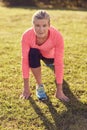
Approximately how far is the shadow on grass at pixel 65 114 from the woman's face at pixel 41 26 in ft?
2.90

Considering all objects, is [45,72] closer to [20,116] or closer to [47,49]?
[47,49]

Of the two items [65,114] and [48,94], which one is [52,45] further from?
[65,114]

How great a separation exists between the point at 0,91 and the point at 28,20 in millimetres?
6047

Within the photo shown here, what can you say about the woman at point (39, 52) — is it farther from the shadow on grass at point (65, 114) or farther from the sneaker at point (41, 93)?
the shadow on grass at point (65, 114)

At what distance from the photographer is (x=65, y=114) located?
421 cm

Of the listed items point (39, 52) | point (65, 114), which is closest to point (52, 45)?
point (39, 52)

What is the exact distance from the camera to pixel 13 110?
14.2 feet

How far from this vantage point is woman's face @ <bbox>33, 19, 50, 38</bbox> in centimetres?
425

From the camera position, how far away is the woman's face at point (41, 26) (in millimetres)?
4254

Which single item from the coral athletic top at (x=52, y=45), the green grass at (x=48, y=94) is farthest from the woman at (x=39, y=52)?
the green grass at (x=48, y=94)

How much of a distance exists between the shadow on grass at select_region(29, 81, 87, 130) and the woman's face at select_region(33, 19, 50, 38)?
884 millimetres

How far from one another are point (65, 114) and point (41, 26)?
3.54 ft

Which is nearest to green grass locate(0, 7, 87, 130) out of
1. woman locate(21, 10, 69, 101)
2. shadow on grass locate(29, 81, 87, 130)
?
shadow on grass locate(29, 81, 87, 130)

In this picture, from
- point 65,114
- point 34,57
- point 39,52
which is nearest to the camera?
point 65,114
